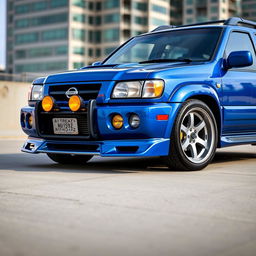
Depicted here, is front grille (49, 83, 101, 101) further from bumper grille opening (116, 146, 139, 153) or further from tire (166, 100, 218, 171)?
tire (166, 100, 218, 171)

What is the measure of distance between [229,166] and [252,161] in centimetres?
102

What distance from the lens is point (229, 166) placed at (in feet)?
25.2

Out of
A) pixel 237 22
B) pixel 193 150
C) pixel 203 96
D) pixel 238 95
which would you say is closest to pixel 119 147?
pixel 193 150

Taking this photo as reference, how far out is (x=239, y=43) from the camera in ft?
26.7

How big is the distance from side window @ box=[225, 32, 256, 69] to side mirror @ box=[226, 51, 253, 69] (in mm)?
294

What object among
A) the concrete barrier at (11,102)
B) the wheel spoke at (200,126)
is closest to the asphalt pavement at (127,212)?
the wheel spoke at (200,126)

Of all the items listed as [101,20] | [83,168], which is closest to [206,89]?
[83,168]

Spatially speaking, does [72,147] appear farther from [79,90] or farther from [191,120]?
[191,120]

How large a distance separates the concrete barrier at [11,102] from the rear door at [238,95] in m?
14.2

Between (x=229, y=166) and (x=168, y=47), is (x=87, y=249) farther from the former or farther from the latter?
(x=168, y=47)

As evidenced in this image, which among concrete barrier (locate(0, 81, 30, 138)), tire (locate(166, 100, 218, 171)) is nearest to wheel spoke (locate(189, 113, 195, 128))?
tire (locate(166, 100, 218, 171))

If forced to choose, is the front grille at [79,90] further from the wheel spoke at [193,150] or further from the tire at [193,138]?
the wheel spoke at [193,150]

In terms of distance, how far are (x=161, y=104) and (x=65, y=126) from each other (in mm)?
1184

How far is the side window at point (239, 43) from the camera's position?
7.90 meters
